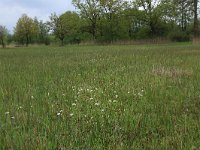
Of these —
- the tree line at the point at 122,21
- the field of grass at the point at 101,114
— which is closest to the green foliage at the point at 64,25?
the tree line at the point at 122,21

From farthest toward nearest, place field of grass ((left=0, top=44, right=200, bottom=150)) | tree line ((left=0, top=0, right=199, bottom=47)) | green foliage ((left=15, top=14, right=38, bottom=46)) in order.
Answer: green foliage ((left=15, top=14, right=38, bottom=46))
tree line ((left=0, top=0, right=199, bottom=47))
field of grass ((left=0, top=44, right=200, bottom=150))

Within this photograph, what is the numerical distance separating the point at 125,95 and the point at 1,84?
441cm

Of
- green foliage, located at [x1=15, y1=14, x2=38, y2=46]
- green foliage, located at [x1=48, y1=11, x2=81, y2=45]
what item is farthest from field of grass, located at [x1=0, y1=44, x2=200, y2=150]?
green foliage, located at [x1=15, y1=14, x2=38, y2=46]

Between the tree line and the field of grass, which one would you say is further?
the tree line

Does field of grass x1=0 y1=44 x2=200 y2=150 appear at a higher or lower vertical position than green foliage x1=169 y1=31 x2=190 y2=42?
lower

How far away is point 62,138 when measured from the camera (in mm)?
4699

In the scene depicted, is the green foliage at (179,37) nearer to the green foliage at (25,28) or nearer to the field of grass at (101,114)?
the green foliage at (25,28)

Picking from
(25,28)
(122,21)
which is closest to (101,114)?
(122,21)

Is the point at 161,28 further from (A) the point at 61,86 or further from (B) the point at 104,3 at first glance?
(A) the point at 61,86

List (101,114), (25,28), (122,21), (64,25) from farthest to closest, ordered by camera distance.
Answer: (25,28)
(64,25)
(122,21)
(101,114)

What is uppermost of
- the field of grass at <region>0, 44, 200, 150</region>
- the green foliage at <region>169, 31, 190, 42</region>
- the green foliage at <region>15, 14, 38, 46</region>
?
the green foliage at <region>15, 14, 38, 46</region>

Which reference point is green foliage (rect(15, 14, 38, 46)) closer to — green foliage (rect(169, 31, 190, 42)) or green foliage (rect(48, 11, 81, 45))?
green foliage (rect(48, 11, 81, 45))

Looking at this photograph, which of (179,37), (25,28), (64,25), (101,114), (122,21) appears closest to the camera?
(101,114)

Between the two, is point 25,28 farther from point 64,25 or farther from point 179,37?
point 179,37
